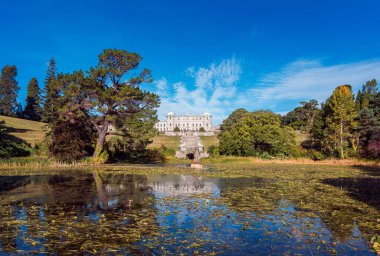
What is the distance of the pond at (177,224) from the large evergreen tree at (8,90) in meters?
99.3

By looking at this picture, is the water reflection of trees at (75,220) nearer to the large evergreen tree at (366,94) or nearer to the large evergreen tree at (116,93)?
the large evergreen tree at (116,93)

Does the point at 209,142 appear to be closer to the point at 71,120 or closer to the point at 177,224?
the point at 71,120

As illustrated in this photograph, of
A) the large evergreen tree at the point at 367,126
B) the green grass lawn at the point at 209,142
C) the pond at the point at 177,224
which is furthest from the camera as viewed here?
the green grass lawn at the point at 209,142

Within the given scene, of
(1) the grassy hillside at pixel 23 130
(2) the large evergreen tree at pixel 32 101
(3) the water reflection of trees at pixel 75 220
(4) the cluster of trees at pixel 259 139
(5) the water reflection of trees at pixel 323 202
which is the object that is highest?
(2) the large evergreen tree at pixel 32 101

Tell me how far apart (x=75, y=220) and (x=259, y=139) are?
157 ft

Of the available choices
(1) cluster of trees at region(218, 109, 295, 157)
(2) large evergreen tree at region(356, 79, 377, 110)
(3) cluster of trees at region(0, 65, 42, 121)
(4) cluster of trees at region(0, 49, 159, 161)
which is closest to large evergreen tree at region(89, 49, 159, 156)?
(4) cluster of trees at region(0, 49, 159, 161)

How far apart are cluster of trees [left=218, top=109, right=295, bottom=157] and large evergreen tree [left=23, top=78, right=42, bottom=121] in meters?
71.6

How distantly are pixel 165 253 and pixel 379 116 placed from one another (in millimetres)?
59428

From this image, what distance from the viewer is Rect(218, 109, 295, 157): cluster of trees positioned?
54062 mm

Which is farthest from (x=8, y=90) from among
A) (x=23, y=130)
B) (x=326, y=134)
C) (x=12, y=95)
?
(x=326, y=134)

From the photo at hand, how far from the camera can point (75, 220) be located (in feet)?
34.4

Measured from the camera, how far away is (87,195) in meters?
15.7

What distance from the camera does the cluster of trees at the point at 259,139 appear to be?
5406cm

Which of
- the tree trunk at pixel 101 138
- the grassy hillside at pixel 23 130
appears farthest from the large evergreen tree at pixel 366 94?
the grassy hillside at pixel 23 130
